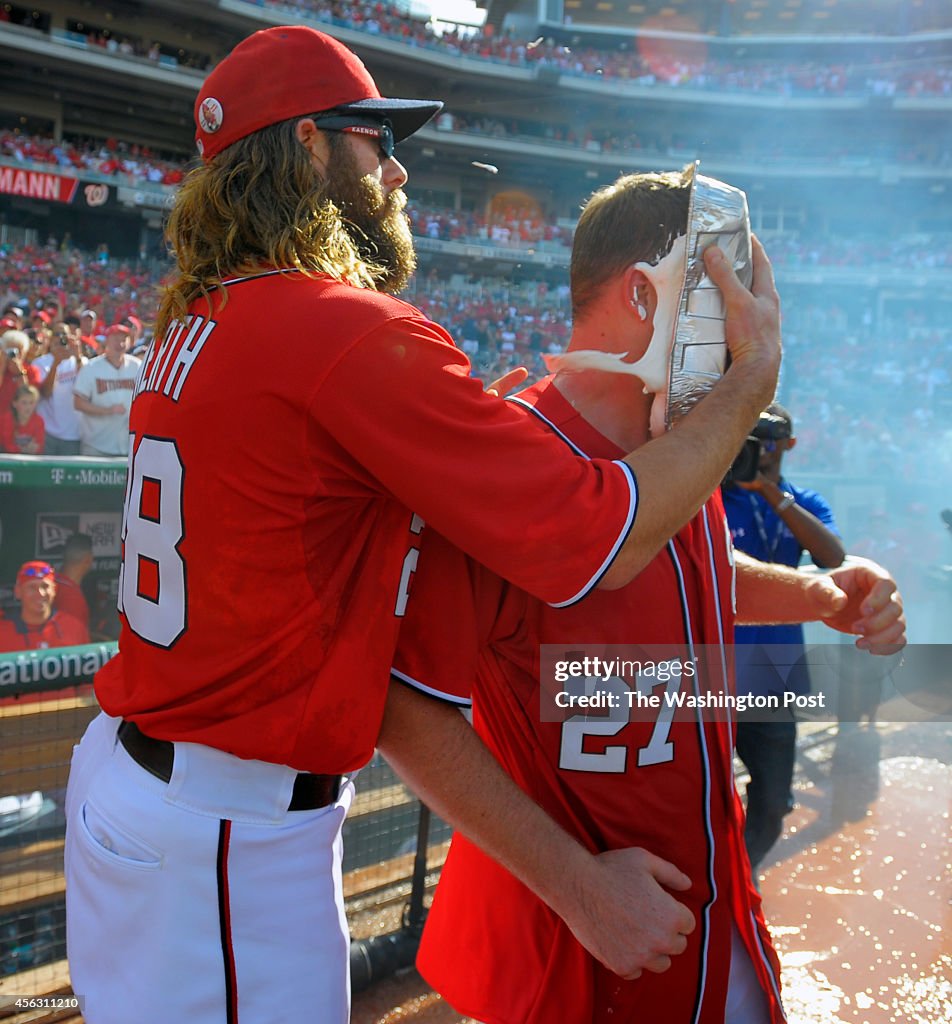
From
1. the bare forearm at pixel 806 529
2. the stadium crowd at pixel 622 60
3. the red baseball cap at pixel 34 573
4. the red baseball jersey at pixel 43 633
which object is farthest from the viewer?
the stadium crowd at pixel 622 60

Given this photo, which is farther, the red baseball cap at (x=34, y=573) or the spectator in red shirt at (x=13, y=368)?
the spectator in red shirt at (x=13, y=368)

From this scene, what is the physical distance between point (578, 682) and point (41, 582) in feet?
12.8

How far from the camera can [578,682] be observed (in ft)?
4.59

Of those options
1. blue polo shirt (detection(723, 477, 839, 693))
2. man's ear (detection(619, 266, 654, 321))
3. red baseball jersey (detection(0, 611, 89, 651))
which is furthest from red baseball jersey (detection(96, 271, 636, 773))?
red baseball jersey (detection(0, 611, 89, 651))

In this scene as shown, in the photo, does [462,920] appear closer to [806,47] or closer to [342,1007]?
[342,1007]

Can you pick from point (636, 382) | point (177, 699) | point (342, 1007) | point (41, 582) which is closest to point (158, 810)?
point (177, 699)

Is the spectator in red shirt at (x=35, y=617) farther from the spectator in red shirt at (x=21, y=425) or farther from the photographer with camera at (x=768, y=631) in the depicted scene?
the photographer with camera at (x=768, y=631)

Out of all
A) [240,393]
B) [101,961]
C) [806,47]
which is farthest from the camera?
[806,47]

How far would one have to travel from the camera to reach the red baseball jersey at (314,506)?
45.1 inches

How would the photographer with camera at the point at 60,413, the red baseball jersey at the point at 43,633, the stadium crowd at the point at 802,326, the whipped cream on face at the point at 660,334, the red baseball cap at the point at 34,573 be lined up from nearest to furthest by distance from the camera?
the whipped cream on face at the point at 660,334 < the red baseball jersey at the point at 43,633 < the red baseball cap at the point at 34,573 < the photographer with camera at the point at 60,413 < the stadium crowd at the point at 802,326

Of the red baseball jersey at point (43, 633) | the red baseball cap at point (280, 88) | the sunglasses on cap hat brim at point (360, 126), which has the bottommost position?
the red baseball jersey at point (43, 633)

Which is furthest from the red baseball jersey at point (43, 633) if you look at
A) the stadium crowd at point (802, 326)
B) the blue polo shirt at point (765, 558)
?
the stadium crowd at point (802, 326)

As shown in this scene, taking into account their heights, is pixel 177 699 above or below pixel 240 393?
below

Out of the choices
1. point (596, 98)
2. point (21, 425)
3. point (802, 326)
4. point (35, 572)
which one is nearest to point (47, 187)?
point (21, 425)
